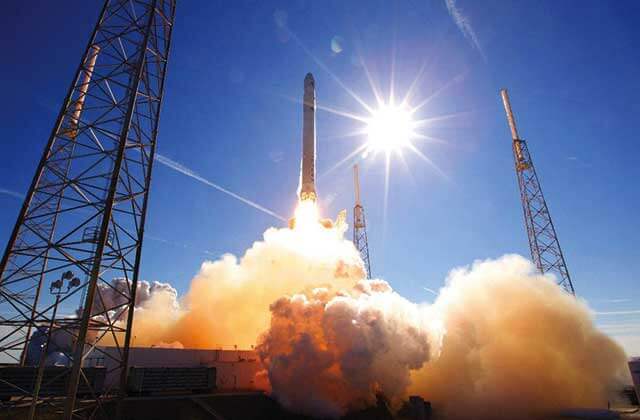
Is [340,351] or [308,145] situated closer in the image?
[340,351]

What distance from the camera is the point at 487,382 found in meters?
36.5

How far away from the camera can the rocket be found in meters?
41.4

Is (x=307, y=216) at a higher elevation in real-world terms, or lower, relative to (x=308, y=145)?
lower

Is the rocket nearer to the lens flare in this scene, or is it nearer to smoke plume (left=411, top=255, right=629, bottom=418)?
the lens flare

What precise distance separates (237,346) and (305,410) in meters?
17.7

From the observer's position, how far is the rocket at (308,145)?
136 feet

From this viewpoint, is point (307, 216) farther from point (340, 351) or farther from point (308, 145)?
point (340, 351)

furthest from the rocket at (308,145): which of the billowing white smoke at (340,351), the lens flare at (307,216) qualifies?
the billowing white smoke at (340,351)

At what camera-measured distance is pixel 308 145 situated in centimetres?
4316

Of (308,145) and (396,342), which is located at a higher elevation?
(308,145)

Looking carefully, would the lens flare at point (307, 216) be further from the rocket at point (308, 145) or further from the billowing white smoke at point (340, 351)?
the billowing white smoke at point (340, 351)

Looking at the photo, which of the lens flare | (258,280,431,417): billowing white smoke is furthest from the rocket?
(258,280,431,417): billowing white smoke

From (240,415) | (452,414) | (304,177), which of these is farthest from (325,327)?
(304,177)

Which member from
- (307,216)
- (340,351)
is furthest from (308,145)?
(340,351)
